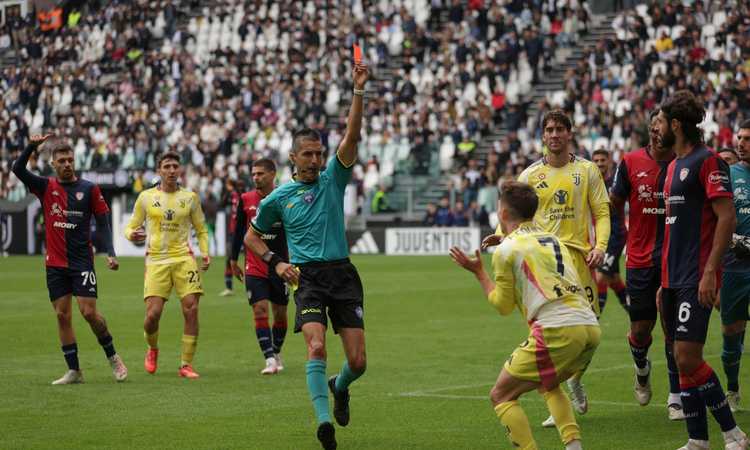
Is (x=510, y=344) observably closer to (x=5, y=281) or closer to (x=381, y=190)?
(x=5, y=281)

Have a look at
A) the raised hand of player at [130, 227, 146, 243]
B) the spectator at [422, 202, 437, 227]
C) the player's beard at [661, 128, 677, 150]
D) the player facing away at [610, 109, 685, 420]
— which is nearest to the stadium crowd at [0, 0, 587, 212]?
the spectator at [422, 202, 437, 227]

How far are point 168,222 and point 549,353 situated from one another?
25.3ft

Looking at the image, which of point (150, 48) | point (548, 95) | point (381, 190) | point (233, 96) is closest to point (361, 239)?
point (381, 190)

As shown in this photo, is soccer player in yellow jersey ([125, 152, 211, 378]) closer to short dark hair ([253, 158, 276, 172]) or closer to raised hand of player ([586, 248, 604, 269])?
short dark hair ([253, 158, 276, 172])

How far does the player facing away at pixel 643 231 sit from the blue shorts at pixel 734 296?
57 cm

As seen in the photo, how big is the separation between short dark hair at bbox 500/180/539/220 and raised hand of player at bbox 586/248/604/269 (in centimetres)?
216

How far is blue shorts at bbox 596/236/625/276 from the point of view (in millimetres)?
16953

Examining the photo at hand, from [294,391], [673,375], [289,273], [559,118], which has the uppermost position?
[559,118]

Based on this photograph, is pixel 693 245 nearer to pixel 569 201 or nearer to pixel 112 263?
pixel 569 201

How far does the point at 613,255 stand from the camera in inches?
667

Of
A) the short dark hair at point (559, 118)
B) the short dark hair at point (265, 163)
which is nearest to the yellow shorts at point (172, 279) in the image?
the short dark hair at point (265, 163)

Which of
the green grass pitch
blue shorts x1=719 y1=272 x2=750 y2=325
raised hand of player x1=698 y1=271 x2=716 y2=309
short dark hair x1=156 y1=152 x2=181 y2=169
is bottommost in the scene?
the green grass pitch

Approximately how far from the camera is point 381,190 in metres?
40.6

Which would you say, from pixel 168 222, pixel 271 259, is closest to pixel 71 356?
pixel 168 222
